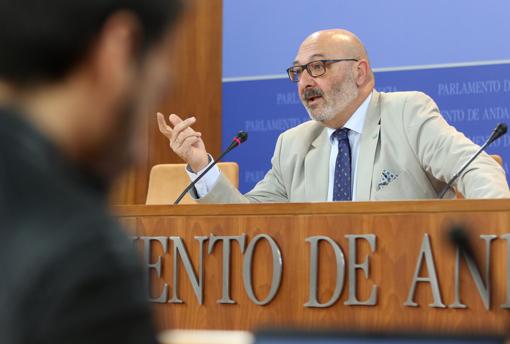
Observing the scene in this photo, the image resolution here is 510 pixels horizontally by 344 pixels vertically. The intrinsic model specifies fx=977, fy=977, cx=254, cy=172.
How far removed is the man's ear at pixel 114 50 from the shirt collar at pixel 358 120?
11.1 ft

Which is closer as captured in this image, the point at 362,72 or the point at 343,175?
the point at 343,175

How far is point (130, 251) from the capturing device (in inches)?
24.4

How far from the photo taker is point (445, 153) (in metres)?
3.76

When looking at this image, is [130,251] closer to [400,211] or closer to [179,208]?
[400,211]

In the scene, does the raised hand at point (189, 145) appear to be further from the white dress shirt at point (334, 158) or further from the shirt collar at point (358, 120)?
the shirt collar at point (358, 120)

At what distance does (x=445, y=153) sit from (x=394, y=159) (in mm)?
202

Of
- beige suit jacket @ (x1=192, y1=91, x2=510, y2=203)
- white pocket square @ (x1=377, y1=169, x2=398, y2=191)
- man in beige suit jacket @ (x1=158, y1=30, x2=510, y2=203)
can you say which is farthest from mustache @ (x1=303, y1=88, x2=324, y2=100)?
white pocket square @ (x1=377, y1=169, x2=398, y2=191)

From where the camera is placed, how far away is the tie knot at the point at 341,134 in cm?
402

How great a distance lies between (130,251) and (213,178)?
10.3ft

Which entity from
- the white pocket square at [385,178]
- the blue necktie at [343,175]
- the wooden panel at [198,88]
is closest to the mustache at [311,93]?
the blue necktie at [343,175]

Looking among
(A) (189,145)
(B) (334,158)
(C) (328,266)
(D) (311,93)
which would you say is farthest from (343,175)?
(C) (328,266)

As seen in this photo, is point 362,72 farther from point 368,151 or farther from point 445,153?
point 445,153

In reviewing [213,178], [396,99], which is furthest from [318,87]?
[213,178]

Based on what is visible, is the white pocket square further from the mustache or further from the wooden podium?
the wooden podium
